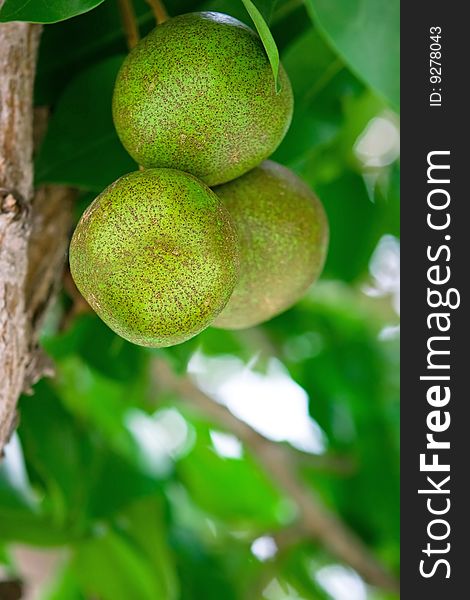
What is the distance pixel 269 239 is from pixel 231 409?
45.1 inches

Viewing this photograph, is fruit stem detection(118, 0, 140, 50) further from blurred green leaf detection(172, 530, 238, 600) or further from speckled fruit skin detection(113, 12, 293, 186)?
blurred green leaf detection(172, 530, 238, 600)

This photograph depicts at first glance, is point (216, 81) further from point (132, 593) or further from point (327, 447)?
point (327, 447)

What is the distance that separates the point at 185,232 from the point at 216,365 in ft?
5.83

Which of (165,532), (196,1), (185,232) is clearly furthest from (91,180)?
(165,532)

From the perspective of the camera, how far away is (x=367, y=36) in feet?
3.28

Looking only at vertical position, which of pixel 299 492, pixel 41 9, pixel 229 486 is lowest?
pixel 229 486

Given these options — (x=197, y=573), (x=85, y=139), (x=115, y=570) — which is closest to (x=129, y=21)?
(x=85, y=139)

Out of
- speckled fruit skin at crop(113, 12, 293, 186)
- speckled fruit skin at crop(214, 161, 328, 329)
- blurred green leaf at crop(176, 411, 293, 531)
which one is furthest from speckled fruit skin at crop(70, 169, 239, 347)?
blurred green leaf at crop(176, 411, 293, 531)

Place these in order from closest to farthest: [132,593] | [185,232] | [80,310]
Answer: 1. [185,232]
2. [80,310]
3. [132,593]

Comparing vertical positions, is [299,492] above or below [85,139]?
below

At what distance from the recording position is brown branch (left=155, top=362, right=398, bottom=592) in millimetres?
1898

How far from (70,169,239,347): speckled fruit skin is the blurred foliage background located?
0.98ft

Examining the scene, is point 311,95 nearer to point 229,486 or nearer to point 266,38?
point 266,38

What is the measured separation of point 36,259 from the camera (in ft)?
3.22
